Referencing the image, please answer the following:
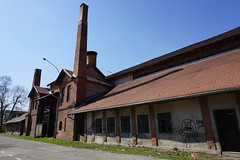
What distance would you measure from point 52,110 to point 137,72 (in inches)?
533

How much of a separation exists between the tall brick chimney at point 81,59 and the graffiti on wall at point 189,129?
11885 millimetres

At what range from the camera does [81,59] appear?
2030 cm

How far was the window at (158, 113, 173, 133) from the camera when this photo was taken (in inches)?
398

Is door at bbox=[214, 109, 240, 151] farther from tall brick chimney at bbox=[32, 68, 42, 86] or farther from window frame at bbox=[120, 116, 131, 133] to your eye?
tall brick chimney at bbox=[32, 68, 42, 86]

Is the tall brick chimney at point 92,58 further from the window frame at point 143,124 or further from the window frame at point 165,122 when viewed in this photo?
the window frame at point 165,122

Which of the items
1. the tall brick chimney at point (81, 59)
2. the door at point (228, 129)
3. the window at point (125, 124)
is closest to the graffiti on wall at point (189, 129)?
the door at point (228, 129)

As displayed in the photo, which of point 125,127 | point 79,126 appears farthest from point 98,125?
point 125,127

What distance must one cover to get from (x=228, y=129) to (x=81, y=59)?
656 inches

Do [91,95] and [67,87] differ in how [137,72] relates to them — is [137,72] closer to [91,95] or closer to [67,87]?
[91,95]

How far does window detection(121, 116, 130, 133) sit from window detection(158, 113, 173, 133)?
275 centimetres

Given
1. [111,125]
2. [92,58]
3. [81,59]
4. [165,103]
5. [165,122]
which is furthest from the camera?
[92,58]

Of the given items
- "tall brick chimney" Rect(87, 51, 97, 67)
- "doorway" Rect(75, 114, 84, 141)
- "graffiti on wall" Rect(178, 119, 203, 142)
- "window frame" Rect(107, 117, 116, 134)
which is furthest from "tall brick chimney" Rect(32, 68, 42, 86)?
"graffiti on wall" Rect(178, 119, 203, 142)

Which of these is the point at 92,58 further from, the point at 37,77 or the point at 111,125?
the point at 111,125

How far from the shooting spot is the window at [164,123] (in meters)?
10.1
